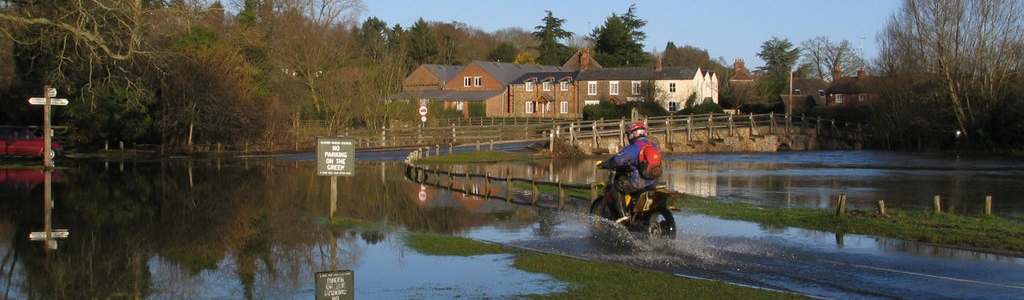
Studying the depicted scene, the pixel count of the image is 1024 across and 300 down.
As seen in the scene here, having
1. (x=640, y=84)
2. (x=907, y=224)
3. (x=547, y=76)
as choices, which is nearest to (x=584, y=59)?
(x=547, y=76)

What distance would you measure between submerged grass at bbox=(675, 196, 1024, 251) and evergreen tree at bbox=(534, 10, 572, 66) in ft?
326

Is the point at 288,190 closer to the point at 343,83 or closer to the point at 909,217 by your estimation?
the point at 909,217

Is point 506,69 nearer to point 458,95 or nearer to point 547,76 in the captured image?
point 547,76

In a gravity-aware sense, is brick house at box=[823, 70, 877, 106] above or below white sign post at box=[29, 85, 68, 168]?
above

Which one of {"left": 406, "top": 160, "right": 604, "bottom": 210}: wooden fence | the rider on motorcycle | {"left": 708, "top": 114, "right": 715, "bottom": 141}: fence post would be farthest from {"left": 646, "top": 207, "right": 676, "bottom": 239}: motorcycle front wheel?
{"left": 708, "top": 114, "right": 715, "bottom": 141}: fence post

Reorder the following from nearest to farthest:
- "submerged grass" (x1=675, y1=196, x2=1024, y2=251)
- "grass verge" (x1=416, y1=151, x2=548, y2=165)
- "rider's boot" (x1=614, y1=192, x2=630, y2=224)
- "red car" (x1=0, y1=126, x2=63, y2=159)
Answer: "rider's boot" (x1=614, y1=192, x2=630, y2=224), "submerged grass" (x1=675, y1=196, x2=1024, y2=251), "red car" (x1=0, y1=126, x2=63, y2=159), "grass verge" (x1=416, y1=151, x2=548, y2=165)

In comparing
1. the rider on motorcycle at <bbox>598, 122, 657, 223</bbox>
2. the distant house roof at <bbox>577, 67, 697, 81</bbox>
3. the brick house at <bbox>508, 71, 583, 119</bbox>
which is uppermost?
the distant house roof at <bbox>577, 67, 697, 81</bbox>

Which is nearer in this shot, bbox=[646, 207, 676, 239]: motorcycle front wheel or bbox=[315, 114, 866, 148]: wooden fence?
bbox=[646, 207, 676, 239]: motorcycle front wheel

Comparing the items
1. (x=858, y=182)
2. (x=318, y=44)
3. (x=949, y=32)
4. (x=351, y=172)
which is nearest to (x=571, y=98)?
(x=318, y=44)

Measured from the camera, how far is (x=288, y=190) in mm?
23984

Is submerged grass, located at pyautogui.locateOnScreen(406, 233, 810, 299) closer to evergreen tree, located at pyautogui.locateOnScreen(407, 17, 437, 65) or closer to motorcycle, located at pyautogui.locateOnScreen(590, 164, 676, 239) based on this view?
motorcycle, located at pyautogui.locateOnScreen(590, 164, 676, 239)

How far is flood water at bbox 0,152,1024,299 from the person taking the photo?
1073cm

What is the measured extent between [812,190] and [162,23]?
20687 millimetres

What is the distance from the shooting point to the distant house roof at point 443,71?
104 m
